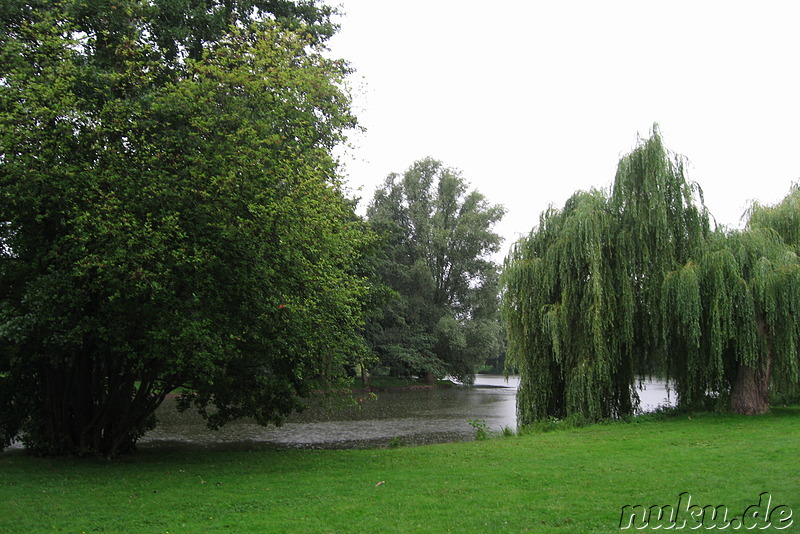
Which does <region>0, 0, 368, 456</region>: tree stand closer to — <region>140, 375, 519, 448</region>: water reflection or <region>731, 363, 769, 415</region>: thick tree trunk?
<region>140, 375, 519, 448</region>: water reflection

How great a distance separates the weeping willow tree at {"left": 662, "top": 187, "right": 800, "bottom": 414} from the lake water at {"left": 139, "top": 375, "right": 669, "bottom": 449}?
4398mm

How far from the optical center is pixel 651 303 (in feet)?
65.0

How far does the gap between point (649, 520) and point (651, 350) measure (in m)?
13.6

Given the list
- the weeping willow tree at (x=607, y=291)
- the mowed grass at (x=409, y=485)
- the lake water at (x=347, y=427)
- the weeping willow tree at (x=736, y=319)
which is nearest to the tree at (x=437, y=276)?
the lake water at (x=347, y=427)

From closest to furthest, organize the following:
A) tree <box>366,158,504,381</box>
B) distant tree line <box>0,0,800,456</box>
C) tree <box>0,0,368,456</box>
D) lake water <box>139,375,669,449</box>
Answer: tree <box>0,0,368,456</box> < distant tree line <box>0,0,800,456</box> < lake water <box>139,375,669,449</box> < tree <box>366,158,504,381</box>

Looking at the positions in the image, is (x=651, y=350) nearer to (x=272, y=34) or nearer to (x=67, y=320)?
(x=272, y=34)

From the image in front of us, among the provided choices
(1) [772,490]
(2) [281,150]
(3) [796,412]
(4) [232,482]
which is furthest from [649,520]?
(3) [796,412]

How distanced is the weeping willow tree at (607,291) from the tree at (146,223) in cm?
806

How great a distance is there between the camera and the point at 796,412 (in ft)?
66.2

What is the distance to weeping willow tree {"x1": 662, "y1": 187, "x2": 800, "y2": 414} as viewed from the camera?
18344mm

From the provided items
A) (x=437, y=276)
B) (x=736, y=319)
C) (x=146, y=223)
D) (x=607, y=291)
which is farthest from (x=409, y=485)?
(x=437, y=276)

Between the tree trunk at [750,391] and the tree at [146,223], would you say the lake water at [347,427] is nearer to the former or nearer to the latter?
the tree at [146,223]

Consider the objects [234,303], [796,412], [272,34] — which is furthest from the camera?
[796,412]

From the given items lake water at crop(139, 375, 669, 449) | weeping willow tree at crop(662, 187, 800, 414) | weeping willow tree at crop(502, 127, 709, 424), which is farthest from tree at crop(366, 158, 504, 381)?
weeping willow tree at crop(662, 187, 800, 414)
